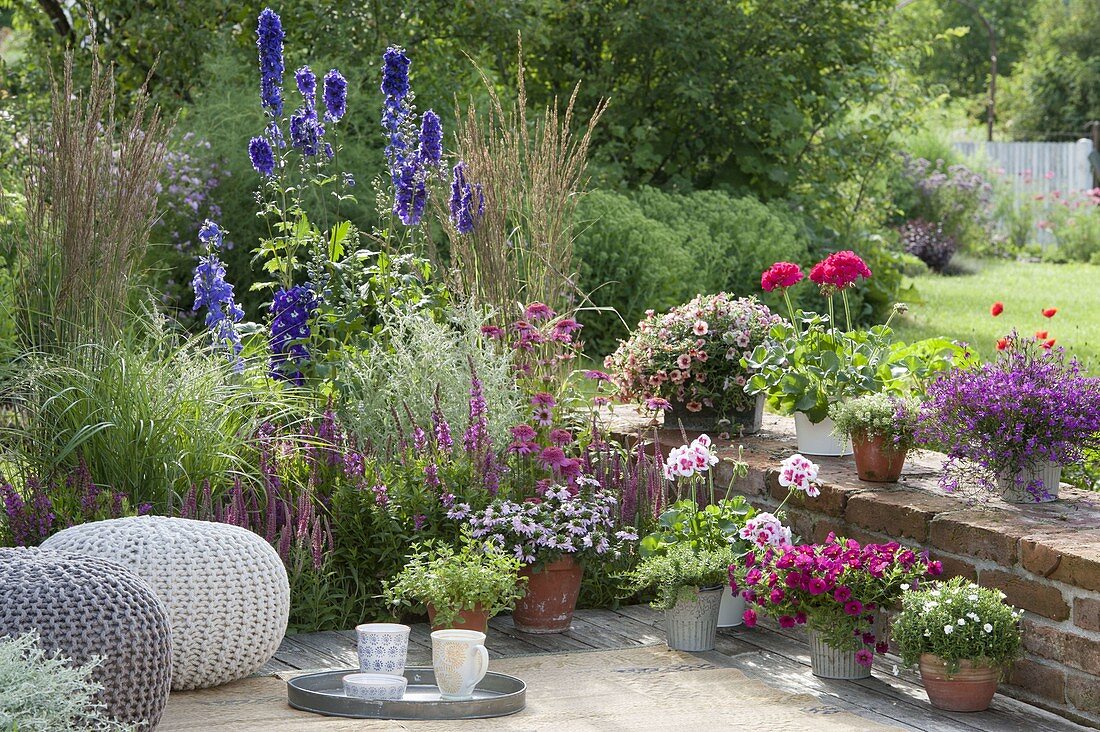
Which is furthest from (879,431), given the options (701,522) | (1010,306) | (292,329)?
(1010,306)

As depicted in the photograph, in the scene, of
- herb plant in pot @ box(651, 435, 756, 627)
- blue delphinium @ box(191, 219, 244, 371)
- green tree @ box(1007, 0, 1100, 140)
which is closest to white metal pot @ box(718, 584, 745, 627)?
herb plant in pot @ box(651, 435, 756, 627)

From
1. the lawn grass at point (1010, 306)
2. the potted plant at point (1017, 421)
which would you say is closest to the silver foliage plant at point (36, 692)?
the potted plant at point (1017, 421)

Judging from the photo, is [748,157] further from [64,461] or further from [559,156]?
[64,461]

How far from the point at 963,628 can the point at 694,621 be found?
876 mm

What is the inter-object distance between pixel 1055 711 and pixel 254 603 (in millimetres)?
2099

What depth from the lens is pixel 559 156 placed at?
17.6 ft

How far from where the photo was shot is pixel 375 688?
3.49 metres

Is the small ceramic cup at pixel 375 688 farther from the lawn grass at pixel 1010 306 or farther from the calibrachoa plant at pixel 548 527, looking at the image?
the lawn grass at pixel 1010 306

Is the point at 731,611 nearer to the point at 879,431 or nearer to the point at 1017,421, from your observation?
the point at 879,431

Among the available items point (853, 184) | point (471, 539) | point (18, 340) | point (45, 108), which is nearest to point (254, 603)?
point (471, 539)

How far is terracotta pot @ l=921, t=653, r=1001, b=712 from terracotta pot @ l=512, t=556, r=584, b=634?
1175 millimetres

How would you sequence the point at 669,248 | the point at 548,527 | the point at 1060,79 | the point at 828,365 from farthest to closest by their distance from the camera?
the point at 1060,79 < the point at 669,248 < the point at 828,365 < the point at 548,527

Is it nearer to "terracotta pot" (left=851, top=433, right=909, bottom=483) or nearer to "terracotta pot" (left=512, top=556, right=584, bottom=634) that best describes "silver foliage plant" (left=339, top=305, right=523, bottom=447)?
"terracotta pot" (left=512, top=556, right=584, bottom=634)

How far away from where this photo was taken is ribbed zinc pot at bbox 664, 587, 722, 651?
Result: 413cm
